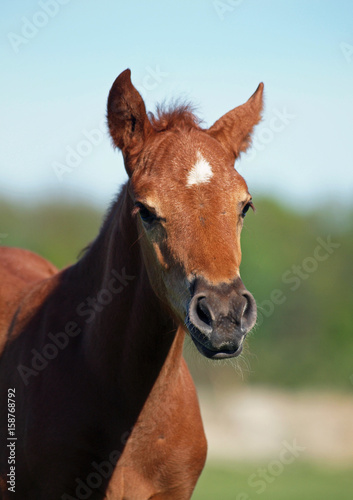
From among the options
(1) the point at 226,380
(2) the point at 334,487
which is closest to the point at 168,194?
(2) the point at 334,487

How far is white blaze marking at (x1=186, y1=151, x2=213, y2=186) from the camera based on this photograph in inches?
149

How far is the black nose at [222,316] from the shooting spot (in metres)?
3.31

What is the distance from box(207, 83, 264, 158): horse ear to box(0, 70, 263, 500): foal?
10 millimetres

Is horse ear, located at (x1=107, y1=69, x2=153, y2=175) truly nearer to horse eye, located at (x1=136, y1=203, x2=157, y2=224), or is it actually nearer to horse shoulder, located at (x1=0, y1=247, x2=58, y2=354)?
horse eye, located at (x1=136, y1=203, x2=157, y2=224)

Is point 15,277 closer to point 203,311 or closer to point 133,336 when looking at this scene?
point 133,336

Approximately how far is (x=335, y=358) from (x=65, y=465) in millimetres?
27944

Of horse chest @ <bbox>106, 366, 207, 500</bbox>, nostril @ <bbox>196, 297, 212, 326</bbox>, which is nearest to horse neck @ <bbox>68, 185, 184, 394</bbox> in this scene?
horse chest @ <bbox>106, 366, 207, 500</bbox>

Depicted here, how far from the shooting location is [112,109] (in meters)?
4.31

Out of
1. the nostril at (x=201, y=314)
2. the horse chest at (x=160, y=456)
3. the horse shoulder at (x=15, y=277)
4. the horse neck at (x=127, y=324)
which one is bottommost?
the horse chest at (x=160, y=456)

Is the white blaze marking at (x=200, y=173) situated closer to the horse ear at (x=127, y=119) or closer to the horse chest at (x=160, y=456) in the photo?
the horse ear at (x=127, y=119)

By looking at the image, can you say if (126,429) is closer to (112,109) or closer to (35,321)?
(35,321)

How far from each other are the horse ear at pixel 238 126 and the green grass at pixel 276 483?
8.91m

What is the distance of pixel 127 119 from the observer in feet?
14.2

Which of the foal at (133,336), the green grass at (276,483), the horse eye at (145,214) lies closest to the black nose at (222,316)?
the foal at (133,336)
